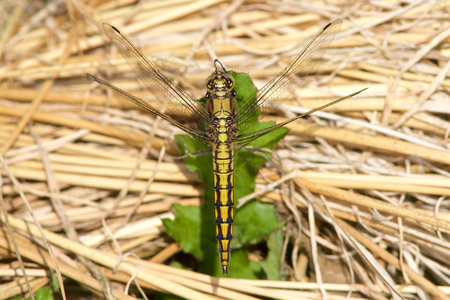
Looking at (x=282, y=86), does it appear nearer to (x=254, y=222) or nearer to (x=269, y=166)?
(x=269, y=166)

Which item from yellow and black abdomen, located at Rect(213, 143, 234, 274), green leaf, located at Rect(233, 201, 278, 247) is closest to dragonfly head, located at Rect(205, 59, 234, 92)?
yellow and black abdomen, located at Rect(213, 143, 234, 274)

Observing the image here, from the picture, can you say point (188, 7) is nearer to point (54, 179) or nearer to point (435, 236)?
point (54, 179)

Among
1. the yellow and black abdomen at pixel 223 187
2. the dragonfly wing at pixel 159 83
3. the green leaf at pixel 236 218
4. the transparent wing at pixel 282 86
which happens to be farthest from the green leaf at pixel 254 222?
the dragonfly wing at pixel 159 83

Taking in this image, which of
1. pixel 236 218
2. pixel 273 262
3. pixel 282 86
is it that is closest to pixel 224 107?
pixel 282 86

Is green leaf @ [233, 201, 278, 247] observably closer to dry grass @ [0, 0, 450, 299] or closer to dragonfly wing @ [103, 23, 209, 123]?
dry grass @ [0, 0, 450, 299]

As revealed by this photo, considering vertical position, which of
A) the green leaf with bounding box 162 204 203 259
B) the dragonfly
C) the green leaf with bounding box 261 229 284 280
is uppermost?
the dragonfly

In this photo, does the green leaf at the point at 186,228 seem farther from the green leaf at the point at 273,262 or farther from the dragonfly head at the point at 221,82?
the dragonfly head at the point at 221,82

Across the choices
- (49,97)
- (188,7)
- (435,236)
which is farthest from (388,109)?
(49,97)
